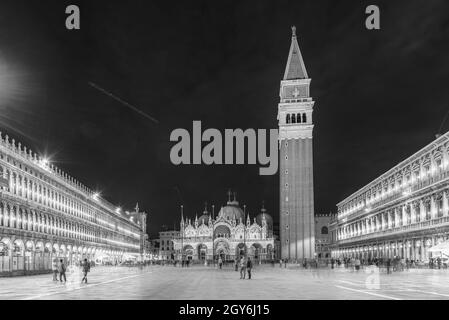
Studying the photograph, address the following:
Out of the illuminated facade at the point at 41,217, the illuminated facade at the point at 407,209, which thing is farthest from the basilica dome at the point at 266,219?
the illuminated facade at the point at 41,217

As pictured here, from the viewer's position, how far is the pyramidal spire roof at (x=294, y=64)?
114562 millimetres

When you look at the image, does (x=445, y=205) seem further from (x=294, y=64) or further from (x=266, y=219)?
(x=266, y=219)

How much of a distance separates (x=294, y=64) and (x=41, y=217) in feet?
223

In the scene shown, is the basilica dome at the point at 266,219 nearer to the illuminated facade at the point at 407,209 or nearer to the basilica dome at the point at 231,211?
the basilica dome at the point at 231,211

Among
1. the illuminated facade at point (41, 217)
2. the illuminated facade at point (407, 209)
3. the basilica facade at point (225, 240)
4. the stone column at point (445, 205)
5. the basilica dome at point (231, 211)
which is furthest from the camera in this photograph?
the basilica dome at point (231, 211)

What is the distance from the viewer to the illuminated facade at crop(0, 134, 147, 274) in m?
55.6

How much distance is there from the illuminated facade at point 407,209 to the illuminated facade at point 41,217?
4521cm

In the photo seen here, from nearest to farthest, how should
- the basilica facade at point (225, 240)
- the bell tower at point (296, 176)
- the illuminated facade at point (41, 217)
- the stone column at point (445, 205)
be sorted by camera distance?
the illuminated facade at point (41, 217) → the stone column at point (445, 205) → the bell tower at point (296, 176) → the basilica facade at point (225, 240)

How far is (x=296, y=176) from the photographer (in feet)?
344

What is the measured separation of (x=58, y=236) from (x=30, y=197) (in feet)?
36.0

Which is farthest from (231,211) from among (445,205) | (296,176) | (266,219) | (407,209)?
(445,205)

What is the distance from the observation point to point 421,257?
218ft
